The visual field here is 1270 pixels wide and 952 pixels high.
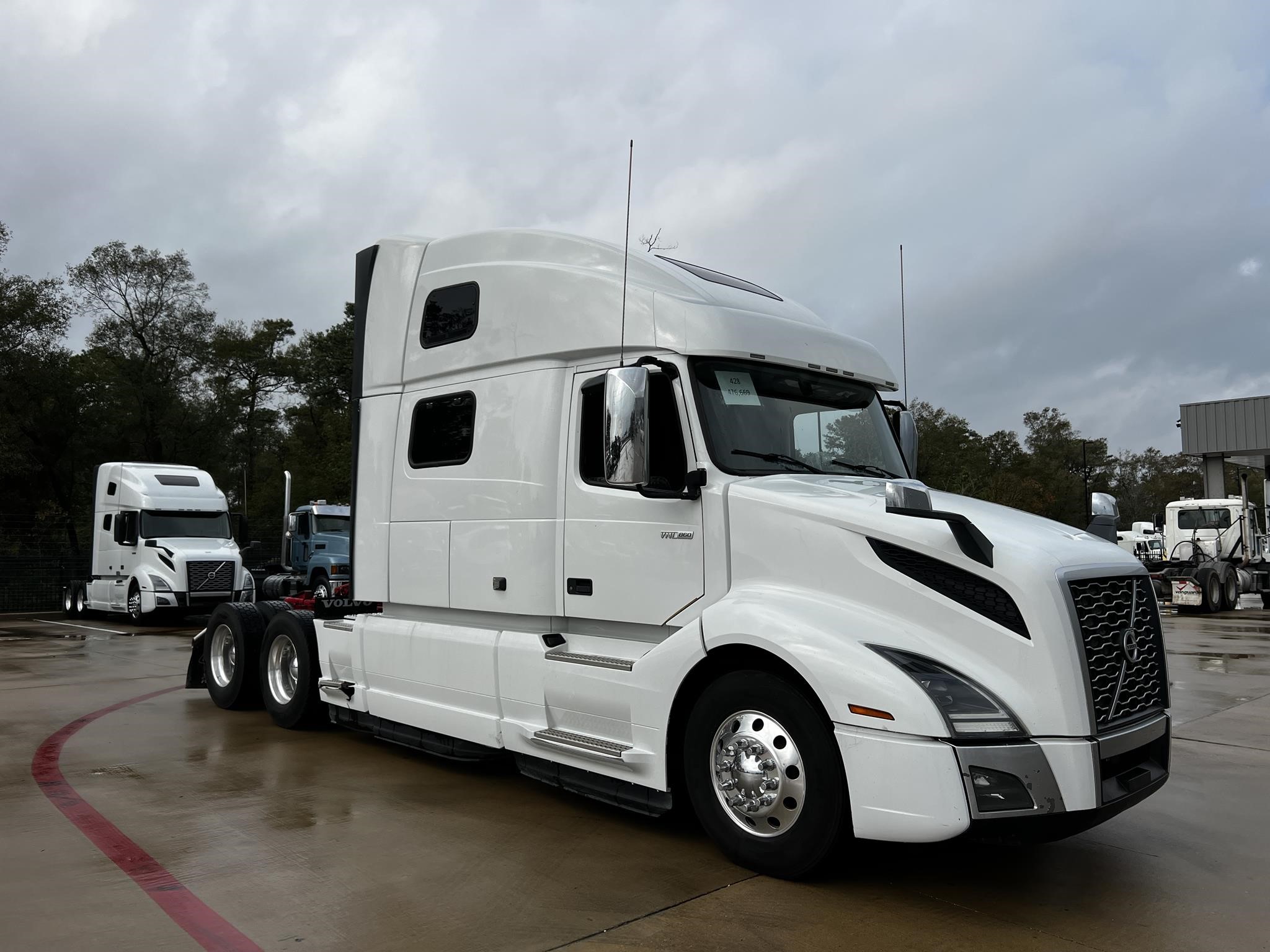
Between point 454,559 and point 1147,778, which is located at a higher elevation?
point 454,559

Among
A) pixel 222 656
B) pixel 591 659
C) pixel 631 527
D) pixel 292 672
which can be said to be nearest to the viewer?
pixel 631 527

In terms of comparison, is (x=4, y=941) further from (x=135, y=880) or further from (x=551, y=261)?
(x=551, y=261)

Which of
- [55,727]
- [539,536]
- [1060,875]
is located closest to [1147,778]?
[1060,875]

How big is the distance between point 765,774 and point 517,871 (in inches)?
51.0

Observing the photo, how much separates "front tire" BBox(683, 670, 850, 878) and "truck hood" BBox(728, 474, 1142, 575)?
82 cm

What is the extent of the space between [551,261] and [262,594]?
6729 mm

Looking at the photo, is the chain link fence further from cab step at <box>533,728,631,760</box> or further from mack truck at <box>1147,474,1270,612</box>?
mack truck at <box>1147,474,1270,612</box>

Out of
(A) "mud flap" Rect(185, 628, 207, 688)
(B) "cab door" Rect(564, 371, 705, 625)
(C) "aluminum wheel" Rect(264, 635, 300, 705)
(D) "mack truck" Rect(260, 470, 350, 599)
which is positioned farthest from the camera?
(D) "mack truck" Rect(260, 470, 350, 599)

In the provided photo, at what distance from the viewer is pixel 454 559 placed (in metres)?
6.55

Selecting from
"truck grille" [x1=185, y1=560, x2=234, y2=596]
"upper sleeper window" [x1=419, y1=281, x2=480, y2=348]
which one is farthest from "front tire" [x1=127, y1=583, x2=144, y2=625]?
"upper sleeper window" [x1=419, y1=281, x2=480, y2=348]

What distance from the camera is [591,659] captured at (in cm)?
559

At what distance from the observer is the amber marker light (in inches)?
165

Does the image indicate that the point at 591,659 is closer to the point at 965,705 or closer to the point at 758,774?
the point at 758,774

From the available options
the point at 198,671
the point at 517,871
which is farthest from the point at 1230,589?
the point at 517,871
